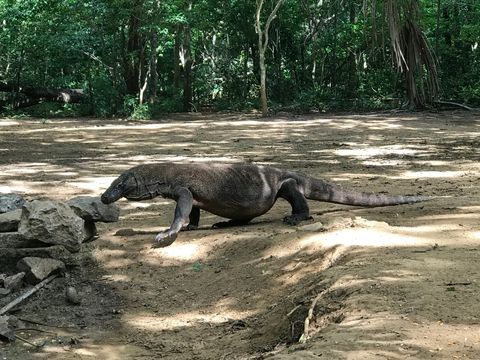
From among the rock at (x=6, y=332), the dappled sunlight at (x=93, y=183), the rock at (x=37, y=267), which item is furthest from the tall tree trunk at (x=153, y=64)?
the rock at (x=6, y=332)

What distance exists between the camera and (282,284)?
5562mm

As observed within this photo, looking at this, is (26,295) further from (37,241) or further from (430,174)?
(430,174)

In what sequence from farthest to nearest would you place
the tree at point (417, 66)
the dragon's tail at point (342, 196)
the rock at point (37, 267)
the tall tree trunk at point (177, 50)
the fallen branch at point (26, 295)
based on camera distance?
the tall tree trunk at point (177, 50)
the tree at point (417, 66)
the dragon's tail at point (342, 196)
the rock at point (37, 267)
the fallen branch at point (26, 295)

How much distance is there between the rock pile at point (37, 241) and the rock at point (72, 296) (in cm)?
39

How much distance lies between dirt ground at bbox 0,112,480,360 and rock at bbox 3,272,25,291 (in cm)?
22

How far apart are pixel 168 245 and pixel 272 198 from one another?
1238 millimetres

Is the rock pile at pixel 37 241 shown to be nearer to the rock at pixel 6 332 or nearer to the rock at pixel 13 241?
the rock at pixel 13 241

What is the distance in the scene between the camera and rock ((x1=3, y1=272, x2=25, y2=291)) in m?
6.08

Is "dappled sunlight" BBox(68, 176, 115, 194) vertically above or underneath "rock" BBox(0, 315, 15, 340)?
above

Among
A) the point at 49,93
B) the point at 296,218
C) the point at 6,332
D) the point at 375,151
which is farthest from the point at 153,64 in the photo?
the point at 6,332

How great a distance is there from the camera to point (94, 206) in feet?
23.3

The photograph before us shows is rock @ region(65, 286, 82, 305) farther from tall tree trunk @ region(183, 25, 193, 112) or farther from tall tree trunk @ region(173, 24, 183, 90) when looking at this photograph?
tall tree trunk @ region(183, 25, 193, 112)

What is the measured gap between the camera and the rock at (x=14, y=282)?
6.08m

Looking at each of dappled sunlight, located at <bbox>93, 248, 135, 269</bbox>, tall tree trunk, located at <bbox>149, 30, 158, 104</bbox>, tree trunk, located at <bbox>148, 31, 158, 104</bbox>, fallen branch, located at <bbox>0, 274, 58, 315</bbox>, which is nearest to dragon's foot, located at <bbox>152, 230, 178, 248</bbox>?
dappled sunlight, located at <bbox>93, 248, 135, 269</bbox>
